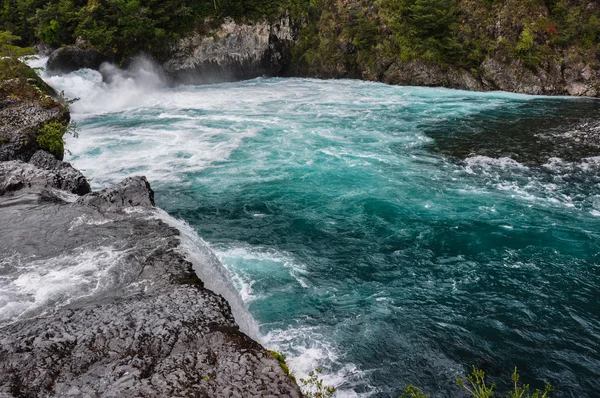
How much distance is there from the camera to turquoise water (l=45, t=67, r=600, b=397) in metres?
7.41

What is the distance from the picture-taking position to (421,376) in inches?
271

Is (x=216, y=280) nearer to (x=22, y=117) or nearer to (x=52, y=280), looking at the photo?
(x=52, y=280)

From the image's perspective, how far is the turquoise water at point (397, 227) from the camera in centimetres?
741

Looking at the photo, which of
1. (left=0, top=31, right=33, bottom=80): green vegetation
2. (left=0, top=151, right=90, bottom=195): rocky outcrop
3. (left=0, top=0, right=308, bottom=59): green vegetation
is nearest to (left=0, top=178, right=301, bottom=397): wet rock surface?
(left=0, top=151, right=90, bottom=195): rocky outcrop

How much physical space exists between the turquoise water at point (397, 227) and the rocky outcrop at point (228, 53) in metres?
14.6

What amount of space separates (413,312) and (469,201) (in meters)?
6.17

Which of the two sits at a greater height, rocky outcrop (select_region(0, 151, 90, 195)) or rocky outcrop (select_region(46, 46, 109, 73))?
rocky outcrop (select_region(46, 46, 109, 73))

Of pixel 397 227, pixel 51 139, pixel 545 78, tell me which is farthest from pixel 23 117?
pixel 545 78

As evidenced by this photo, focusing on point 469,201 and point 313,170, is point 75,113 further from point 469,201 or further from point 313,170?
point 469,201

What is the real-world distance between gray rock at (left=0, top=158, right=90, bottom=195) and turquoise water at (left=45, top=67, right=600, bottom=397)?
2.99m

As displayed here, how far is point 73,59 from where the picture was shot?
31828 mm

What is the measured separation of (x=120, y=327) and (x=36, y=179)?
7.10 m

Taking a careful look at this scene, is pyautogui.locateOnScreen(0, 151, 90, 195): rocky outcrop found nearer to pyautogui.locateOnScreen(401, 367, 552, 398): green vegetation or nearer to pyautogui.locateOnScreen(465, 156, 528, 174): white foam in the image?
pyautogui.locateOnScreen(401, 367, 552, 398): green vegetation

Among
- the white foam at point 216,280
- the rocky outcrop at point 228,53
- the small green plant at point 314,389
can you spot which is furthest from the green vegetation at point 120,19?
the small green plant at point 314,389
